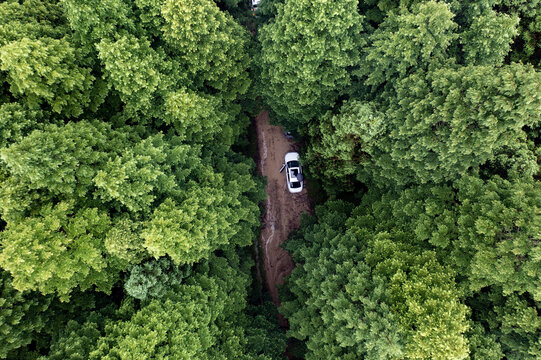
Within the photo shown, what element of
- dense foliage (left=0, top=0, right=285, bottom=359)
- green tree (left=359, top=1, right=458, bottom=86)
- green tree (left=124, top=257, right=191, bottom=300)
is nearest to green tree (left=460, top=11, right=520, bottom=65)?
green tree (left=359, top=1, right=458, bottom=86)

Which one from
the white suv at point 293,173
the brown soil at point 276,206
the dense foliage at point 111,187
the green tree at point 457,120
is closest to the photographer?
the dense foliage at point 111,187

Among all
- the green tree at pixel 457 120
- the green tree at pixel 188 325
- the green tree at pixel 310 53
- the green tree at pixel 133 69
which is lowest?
the green tree at pixel 188 325

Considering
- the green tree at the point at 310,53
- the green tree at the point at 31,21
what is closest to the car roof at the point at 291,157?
the green tree at the point at 310,53

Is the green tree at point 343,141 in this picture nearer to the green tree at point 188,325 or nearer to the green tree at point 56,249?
the green tree at point 188,325

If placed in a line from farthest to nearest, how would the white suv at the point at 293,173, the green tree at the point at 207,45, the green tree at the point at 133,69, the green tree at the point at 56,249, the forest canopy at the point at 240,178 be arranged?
the white suv at the point at 293,173 → the green tree at the point at 207,45 → the green tree at the point at 133,69 → the forest canopy at the point at 240,178 → the green tree at the point at 56,249

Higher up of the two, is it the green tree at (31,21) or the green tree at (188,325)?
the green tree at (31,21)

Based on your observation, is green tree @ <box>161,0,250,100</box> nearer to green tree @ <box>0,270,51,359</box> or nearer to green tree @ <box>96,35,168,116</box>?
green tree @ <box>96,35,168,116</box>
